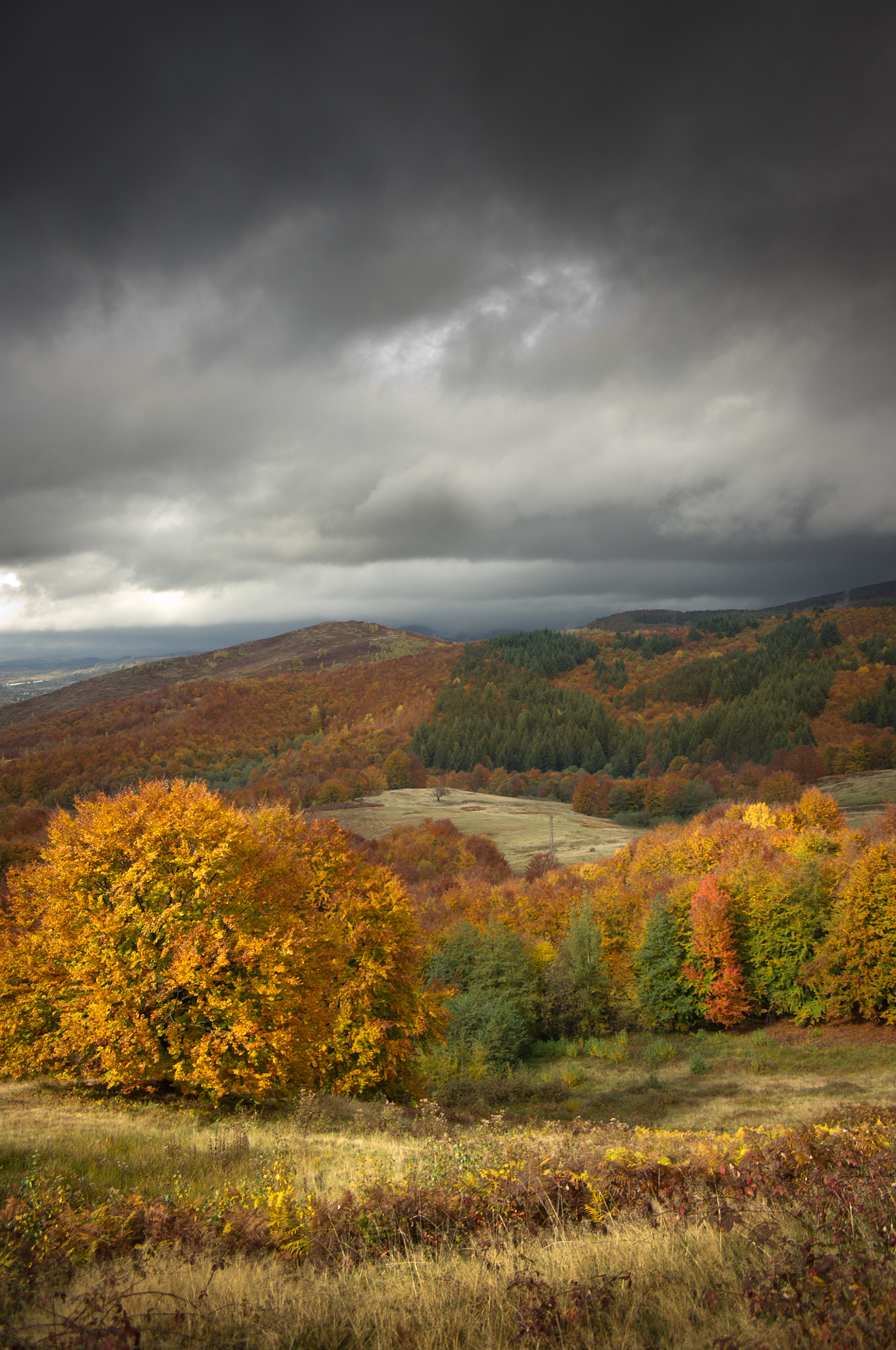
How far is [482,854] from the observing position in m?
105

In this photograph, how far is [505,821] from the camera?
442 feet

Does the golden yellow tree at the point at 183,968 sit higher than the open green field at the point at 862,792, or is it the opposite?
the golden yellow tree at the point at 183,968

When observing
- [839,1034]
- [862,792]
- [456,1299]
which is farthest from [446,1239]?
[862,792]

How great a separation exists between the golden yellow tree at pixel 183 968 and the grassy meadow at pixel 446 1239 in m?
3.65

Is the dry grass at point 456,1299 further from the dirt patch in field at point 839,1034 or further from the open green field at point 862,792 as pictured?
the open green field at point 862,792

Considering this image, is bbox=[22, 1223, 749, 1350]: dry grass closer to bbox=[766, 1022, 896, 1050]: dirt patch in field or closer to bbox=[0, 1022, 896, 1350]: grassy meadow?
bbox=[0, 1022, 896, 1350]: grassy meadow

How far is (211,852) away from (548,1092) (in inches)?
1011

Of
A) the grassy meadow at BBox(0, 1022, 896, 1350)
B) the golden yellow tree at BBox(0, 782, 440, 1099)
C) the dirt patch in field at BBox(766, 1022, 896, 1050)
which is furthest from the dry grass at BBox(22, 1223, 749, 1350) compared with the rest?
the dirt patch in field at BBox(766, 1022, 896, 1050)

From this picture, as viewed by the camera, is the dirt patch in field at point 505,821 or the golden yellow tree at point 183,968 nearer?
the golden yellow tree at point 183,968

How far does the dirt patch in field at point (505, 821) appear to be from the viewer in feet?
360

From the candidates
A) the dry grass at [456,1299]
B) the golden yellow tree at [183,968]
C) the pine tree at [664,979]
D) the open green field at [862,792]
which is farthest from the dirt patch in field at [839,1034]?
the open green field at [862,792]

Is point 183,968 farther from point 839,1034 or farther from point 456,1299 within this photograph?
point 839,1034

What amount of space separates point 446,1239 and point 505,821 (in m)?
130

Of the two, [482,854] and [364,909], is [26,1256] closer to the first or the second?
[364,909]
